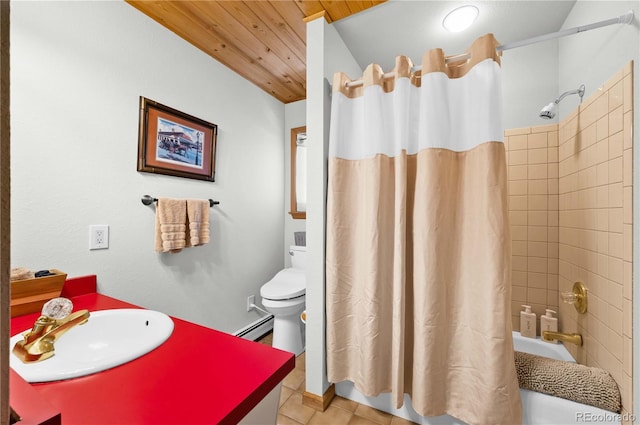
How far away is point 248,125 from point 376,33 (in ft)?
4.04

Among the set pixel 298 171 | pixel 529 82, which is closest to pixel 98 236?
pixel 298 171

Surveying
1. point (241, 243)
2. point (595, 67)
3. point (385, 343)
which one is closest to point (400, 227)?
point (385, 343)

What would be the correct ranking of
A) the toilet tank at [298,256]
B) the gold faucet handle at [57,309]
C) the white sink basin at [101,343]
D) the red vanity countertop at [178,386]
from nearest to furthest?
1. the red vanity countertop at [178,386]
2. the white sink basin at [101,343]
3. the gold faucet handle at [57,309]
4. the toilet tank at [298,256]

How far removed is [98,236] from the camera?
4.40 ft

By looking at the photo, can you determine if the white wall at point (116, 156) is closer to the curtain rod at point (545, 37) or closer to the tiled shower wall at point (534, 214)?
the curtain rod at point (545, 37)

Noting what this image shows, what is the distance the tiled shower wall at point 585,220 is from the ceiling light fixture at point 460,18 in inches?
29.2

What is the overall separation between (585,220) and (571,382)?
770mm

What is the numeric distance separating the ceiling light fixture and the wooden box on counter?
90.7 inches

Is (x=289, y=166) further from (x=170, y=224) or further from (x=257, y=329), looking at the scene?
(x=257, y=329)

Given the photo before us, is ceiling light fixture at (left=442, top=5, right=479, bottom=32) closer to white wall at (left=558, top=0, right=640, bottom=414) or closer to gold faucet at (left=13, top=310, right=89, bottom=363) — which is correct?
white wall at (left=558, top=0, right=640, bottom=414)

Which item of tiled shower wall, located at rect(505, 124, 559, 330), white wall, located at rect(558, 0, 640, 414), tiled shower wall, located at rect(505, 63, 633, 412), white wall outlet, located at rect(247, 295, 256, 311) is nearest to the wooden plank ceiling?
white wall, located at rect(558, 0, 640, 414)

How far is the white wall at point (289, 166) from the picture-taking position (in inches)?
107

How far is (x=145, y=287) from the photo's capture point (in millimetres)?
1555

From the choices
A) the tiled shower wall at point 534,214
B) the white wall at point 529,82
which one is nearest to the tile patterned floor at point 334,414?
the tiled shower wall at point 534,214
